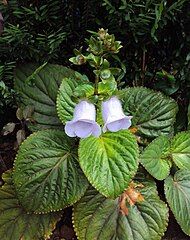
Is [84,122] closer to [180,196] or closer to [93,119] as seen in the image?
[93,119]

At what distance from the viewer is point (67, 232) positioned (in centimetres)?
197

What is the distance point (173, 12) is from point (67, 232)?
0.80 metres

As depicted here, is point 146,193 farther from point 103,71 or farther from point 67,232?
point 103,71

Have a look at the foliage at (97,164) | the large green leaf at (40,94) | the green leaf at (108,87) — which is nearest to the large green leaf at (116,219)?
the foliage at (97,164)

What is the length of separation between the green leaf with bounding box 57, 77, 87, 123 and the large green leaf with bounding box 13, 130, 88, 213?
0.11m

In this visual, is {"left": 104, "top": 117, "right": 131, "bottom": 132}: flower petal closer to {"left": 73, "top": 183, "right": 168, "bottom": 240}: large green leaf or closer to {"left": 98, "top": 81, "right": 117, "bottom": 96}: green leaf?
{"left": 98, "top": 81, "right": 117, "bottom": 96}: green leaf

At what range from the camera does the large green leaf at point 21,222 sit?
6.10 feet

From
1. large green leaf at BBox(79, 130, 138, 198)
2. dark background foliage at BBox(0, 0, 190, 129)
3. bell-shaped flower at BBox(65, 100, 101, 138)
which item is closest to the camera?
bell-shaped flower at BBox(65, 100, 101, 138)

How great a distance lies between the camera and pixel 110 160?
173 centimetres

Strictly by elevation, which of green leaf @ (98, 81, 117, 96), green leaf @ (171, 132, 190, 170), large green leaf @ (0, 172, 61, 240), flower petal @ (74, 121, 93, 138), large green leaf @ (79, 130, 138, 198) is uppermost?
green leaf @ (98, 81, 117, 96)

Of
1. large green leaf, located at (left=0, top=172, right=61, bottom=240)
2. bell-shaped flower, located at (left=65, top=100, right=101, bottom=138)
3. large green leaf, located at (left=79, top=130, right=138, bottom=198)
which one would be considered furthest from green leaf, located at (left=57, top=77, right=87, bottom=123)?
large green leaf, located at (left=0, top=172, right=61, bottom=240)

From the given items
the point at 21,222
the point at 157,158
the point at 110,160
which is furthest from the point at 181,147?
the point at 21,222

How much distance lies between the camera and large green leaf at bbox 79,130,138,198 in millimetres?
1700

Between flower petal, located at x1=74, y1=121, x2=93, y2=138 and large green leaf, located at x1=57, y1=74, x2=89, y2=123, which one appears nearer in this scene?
flower petal, located at x1=74, y1=121, x2=93, y2=138
